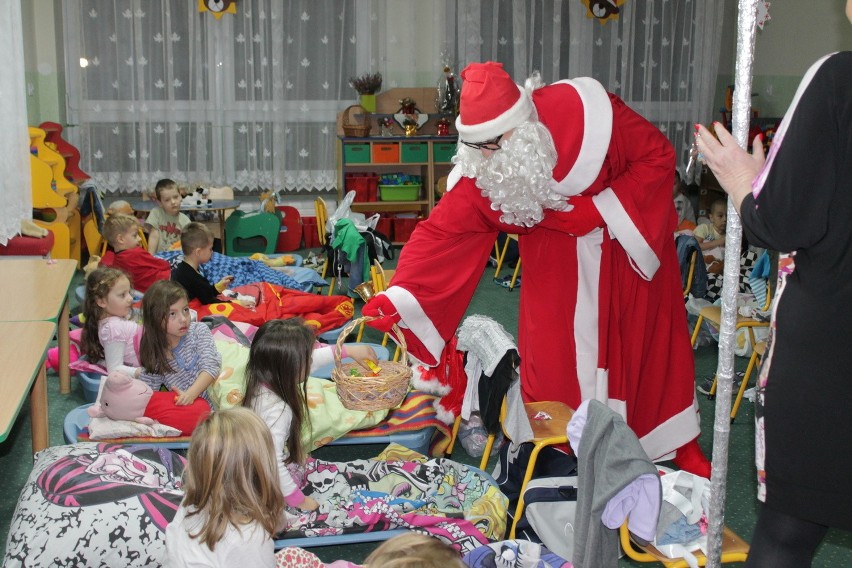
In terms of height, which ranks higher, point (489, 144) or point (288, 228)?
point (489, 144)

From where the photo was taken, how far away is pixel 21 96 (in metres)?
4.23

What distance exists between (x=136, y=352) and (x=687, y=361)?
2266 millimetres

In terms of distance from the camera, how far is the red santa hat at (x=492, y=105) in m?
2.99

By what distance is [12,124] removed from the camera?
4184 mm

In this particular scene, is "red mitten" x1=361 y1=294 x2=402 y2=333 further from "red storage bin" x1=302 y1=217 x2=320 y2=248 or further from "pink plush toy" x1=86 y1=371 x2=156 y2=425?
"red storage bin" x1=302 y1=217 x2=320 y2=248

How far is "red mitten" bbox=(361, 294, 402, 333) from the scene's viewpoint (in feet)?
10.5

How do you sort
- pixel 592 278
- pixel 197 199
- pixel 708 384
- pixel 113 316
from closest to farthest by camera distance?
pixel 592 278
pixel 113 316
pixel 708 384
pixel 197 199

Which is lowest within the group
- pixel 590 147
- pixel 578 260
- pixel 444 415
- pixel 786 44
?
pixel 444 415

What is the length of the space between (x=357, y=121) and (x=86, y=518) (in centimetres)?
616

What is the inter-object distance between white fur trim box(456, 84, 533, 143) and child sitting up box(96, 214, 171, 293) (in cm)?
276

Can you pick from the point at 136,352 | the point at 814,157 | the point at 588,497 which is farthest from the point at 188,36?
the point at 814,157

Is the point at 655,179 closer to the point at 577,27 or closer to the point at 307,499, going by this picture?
the point at 307,499

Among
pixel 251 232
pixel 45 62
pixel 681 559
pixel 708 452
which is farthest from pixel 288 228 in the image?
pixel 681 559

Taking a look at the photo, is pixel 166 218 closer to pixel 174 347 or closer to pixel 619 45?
pixel 174 347
